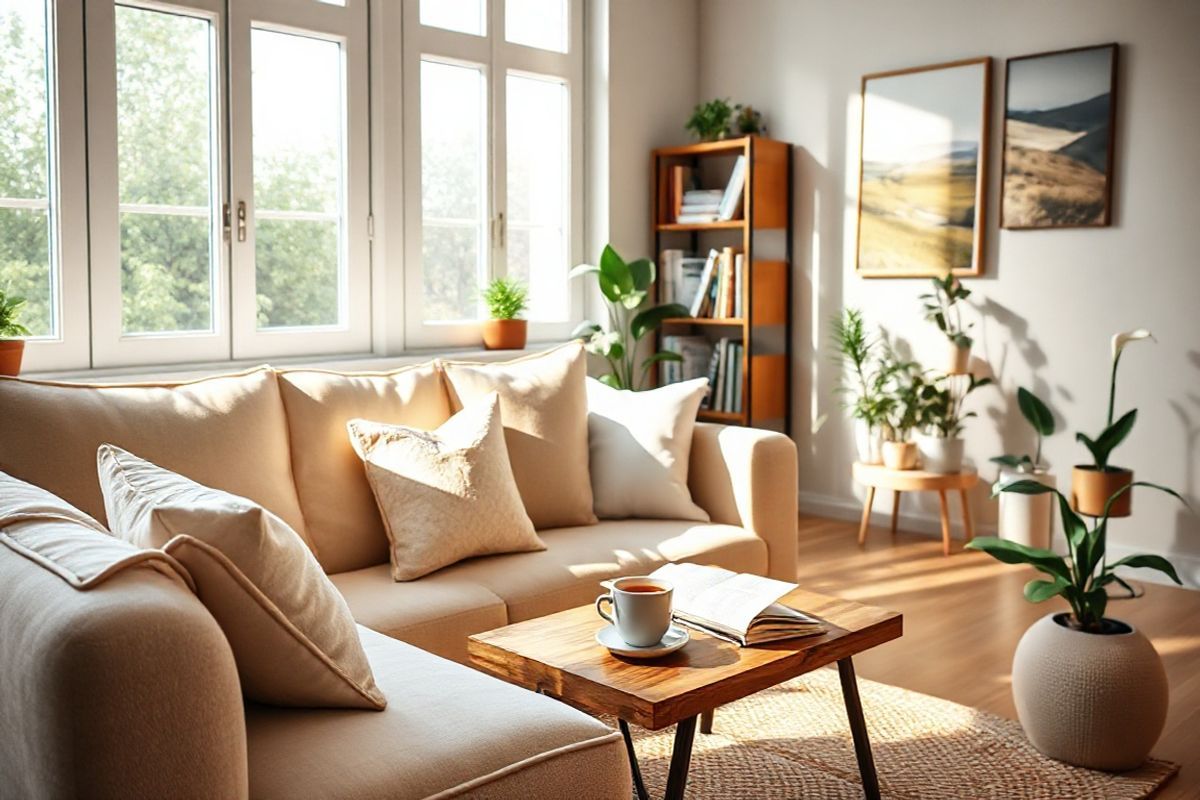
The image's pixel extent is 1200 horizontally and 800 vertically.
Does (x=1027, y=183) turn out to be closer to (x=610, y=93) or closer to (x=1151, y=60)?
(x=1151, y=60)

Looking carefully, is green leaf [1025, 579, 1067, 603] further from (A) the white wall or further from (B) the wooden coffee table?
(A) the white wall

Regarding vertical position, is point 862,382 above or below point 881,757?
above

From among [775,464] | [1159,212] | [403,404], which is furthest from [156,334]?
Answer: [1159,212]

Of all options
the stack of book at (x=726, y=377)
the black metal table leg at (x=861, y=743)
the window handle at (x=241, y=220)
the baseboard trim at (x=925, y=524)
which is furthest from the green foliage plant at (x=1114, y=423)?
the window handle at (x=241, y=220)

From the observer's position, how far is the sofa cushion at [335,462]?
2688 mm

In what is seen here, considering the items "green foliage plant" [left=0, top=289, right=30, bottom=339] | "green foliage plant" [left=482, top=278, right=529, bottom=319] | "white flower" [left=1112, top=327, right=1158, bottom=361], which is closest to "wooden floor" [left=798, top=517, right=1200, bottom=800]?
"white flower" [left=1112, top=327, right=1158, bottom=361]

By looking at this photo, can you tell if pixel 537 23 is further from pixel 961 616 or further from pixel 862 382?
pixel 961 616

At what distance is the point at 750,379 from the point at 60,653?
4.05m

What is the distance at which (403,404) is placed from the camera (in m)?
2.95

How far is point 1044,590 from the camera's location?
2.39 m

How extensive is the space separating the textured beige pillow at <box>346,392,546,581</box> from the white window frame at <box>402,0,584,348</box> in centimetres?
171

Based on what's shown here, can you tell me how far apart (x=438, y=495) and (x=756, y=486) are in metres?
0.92

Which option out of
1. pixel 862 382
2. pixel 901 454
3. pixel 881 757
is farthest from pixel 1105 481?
pixel 881 757

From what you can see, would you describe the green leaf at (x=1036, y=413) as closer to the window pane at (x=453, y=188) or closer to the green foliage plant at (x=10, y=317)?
the window pane at (x=453, y=188)
